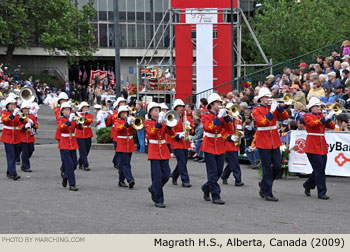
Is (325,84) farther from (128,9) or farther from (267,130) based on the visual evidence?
(128,9)

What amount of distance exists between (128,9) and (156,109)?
4818cm

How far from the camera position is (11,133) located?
15438 mm

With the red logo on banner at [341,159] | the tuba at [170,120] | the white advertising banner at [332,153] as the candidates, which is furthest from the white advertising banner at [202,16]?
the tuba at [170,120]

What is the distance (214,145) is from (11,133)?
19.2 feet

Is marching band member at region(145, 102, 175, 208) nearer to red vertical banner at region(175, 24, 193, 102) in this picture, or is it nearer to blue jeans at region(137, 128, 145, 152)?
blue jeans at region(137, 128, 145, 152)

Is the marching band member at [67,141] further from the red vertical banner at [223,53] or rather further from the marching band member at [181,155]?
the red vertical banner at [223,53]

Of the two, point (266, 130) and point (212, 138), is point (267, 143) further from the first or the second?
point (212, 138)

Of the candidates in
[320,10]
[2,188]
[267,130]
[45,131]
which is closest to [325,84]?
[267,130]

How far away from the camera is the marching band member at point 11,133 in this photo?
49.4 feet

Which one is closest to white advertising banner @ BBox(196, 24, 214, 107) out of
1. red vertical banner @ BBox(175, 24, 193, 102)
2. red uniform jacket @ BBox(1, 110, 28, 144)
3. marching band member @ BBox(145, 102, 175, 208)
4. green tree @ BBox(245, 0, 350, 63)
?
red vertical banner @ BBox(175, 24, 193, 102)

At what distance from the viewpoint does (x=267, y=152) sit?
12047mm

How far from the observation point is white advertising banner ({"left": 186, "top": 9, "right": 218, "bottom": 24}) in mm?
24484

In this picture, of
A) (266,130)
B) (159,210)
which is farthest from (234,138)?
(159,210)

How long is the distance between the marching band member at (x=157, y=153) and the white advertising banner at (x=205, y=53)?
12828 millimetres
